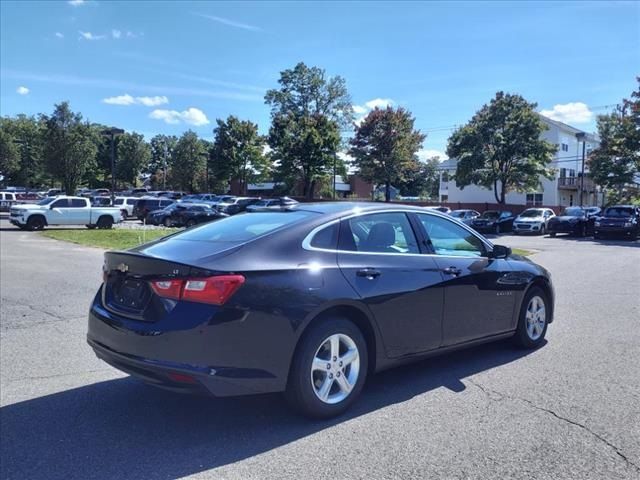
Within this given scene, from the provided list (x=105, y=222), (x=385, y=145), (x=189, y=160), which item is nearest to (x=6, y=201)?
(x=105, y=222)

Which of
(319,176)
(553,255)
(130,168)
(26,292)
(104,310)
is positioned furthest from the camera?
(130,168)

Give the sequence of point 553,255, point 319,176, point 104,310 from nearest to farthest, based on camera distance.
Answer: point 104,310 < point 553,255 < point 319,176

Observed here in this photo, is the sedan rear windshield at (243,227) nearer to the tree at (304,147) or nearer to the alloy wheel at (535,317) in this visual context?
the alloy wheel at (535,317)

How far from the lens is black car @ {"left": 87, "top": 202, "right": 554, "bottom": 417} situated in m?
3.46

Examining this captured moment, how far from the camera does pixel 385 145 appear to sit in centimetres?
4353

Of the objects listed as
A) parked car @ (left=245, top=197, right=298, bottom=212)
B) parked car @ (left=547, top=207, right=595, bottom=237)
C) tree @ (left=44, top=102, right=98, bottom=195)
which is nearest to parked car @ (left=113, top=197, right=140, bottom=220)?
tree @ (left=44, top=102, right=98, bottom=195)

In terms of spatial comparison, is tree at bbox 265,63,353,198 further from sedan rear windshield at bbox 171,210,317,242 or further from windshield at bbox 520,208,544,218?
sedan rear windshield at bbox 171,210,317,242

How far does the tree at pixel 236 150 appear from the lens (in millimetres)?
56406

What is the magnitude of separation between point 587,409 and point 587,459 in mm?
870

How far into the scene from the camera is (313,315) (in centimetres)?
374

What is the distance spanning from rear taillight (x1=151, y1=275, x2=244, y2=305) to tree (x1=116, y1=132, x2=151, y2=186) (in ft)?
254

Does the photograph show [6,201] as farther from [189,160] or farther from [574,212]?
[574,212]

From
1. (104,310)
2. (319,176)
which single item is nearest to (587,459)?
(104,310)

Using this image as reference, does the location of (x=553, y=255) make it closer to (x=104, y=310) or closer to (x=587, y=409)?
(x=587, y=409)
